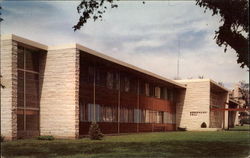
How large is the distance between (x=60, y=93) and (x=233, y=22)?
42.7ft

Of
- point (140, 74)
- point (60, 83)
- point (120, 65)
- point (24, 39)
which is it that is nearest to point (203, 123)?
point (140, 74)

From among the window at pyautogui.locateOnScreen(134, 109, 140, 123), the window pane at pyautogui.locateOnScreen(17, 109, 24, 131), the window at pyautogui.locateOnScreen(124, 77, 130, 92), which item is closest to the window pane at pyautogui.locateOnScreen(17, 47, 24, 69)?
the window pane at pyautogui.locateOnScreen(17, 109, 24, 131)

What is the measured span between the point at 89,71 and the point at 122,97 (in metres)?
6.29

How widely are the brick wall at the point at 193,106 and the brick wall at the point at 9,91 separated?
31454 millimetres

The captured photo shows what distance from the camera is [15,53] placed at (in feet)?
65.2

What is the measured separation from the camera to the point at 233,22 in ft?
43.2

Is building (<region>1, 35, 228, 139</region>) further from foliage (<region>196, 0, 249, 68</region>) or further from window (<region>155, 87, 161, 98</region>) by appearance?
foliage (<region>196, 0, 249, 68</region>)

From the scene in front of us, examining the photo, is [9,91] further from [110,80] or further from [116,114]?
[116,114]

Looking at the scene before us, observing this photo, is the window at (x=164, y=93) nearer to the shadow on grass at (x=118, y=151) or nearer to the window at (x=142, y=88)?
the window at (x=142, y=88)

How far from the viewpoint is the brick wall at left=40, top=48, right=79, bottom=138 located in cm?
2208

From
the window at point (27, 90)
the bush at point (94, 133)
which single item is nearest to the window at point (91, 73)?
the window at point (27, 90)

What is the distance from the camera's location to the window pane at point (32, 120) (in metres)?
21.6

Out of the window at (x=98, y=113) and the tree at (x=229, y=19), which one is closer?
the tree at (x=229, y=19)

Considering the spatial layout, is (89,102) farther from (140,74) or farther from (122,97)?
(140,74)
